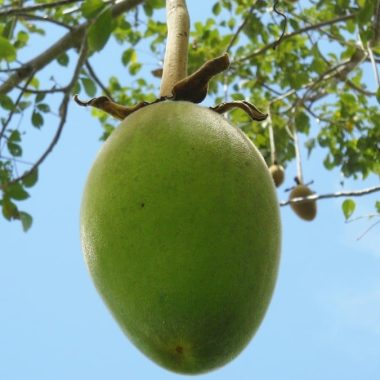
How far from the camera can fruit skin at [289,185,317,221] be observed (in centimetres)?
388

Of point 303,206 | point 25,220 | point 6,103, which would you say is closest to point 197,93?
point 6,103

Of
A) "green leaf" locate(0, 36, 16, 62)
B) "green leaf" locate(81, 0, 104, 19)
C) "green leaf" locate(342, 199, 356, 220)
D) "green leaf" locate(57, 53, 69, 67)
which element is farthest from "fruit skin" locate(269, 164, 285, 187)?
"green leaf" locate(0, 36, 16, 62)

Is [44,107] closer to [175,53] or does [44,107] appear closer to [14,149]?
[14,149]

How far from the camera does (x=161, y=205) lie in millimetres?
880

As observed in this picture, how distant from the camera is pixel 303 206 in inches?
153

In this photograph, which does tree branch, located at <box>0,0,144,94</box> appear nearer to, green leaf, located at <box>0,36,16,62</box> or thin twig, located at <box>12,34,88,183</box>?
thin twig, located at <box>12,34,88,183</box>

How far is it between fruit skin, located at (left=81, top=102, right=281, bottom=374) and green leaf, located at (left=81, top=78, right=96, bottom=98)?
81.5 inches

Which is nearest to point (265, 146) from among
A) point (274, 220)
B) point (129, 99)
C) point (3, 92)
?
point (129, 99)

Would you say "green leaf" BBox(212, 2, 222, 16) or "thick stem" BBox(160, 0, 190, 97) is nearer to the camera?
"thick stem" BBox(160, 0, 190, 97)

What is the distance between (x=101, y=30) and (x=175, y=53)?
68 cm

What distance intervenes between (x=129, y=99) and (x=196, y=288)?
3.65 metres

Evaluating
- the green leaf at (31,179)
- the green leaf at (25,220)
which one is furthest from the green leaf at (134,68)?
the green leaf at (25,220)

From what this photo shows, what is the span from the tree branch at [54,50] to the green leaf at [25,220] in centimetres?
59

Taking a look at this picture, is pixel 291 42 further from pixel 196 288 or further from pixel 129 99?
pixel 196 288
